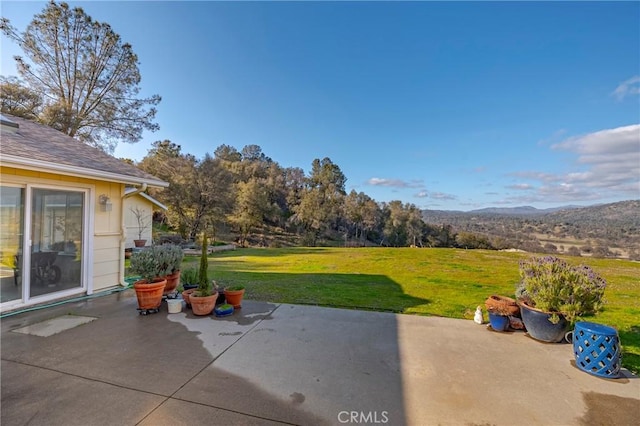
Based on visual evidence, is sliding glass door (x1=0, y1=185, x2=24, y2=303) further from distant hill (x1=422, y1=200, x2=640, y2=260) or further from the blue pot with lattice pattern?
distant hill (x1=422, y1=200, x2=640, y2=260)

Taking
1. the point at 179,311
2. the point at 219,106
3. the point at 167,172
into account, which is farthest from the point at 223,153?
the point at 179,311

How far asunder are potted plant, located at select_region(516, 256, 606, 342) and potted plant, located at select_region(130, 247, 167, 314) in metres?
5.45

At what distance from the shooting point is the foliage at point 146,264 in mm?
4391

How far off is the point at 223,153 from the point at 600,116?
1498 inches

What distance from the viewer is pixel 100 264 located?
536 centimetres

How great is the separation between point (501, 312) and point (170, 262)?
17.7ft

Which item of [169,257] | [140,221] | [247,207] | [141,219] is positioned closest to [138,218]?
[140,221]

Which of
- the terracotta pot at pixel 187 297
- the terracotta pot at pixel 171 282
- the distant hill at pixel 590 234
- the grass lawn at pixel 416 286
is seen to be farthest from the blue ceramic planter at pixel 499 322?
the distant hill at pixel 590 234

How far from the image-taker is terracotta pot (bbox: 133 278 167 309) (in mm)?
4148

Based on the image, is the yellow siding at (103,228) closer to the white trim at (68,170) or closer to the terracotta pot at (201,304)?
the white trim at (68,170)

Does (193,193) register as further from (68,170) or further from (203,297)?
(203,297)

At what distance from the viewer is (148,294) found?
13.7 feet

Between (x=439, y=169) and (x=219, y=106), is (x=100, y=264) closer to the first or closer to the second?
(x=219, y=106)

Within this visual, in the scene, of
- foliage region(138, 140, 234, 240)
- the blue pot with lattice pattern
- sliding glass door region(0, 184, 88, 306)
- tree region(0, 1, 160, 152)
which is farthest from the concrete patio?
tree region(0, 1, 160, 152)
